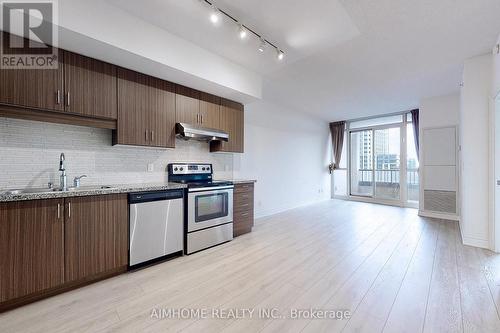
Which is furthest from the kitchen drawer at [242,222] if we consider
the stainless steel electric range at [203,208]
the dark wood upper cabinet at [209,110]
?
the dark wood upper cabinet at [209,110]

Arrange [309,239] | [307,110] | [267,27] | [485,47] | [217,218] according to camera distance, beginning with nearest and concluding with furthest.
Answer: [267,27] → [485,47] → [217,218] → [309,239] → [307,110]

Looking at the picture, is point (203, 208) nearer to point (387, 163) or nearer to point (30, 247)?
point (30, 247)

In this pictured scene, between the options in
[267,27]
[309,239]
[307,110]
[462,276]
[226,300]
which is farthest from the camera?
[307,110]

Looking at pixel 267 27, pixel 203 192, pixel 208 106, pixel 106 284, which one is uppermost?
pixel 267 27

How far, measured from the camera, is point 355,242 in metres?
3.42

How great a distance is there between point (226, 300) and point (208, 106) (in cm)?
280

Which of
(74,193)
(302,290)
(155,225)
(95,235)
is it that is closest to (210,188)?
(155,225)

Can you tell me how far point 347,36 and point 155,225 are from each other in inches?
133

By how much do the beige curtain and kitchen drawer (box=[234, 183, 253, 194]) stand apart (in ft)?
16.0

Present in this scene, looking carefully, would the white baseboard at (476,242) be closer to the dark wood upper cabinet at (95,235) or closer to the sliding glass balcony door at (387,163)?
the sliding glass balcony door at (387,163)

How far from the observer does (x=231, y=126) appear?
3.98 m

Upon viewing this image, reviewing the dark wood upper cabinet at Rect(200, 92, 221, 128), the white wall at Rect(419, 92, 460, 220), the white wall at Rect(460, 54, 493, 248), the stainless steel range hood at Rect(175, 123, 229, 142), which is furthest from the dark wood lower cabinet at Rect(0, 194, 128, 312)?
the white wall at Rect(419, 92, 460, 220)

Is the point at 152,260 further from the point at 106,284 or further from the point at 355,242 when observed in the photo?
the point at 355,242

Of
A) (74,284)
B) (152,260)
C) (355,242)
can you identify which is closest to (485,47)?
(355,242)
